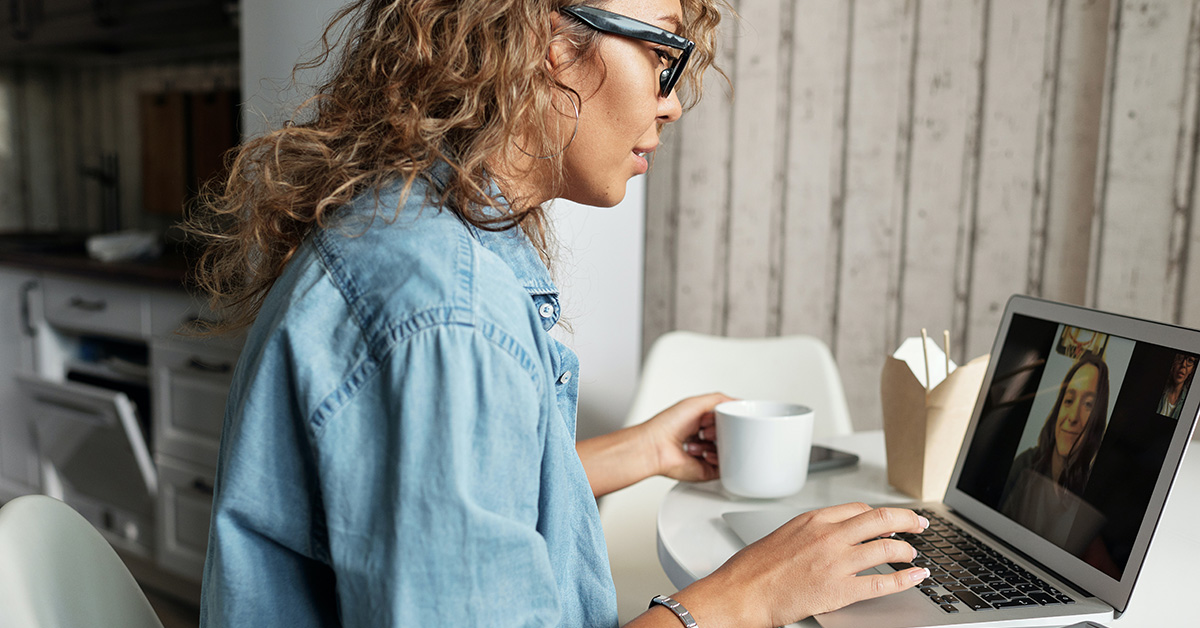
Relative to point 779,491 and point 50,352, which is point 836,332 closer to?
point 779,491

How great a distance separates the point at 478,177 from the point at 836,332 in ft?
5.52

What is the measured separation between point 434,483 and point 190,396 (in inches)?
83.8

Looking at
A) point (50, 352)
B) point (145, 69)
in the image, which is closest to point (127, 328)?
point (50, 352)

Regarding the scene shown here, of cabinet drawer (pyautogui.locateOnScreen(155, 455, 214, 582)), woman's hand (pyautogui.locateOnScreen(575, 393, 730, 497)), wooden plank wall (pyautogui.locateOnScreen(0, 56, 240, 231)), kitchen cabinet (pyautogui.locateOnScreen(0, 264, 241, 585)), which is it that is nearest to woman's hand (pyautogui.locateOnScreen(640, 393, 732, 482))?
woman's hand (pyautogui.locateOnScreen(575, 393, 730, 497))

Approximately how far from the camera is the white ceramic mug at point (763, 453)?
954 millimetres

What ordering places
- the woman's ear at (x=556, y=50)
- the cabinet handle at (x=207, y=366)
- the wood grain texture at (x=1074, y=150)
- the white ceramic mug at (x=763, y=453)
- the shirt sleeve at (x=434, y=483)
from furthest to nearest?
1. the cabinet handle at (x=207, y=366)
2. the wood grain texture at (x=1074, y=150)
3. the white ceramic mug at (x=763, y=453)
4. the woman's ear at (x=556, y=50)
5. the shirt sleeve at (x=434, y=483)

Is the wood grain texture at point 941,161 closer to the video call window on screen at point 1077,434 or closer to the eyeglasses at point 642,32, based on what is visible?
the video call window on screen at point 1077,434

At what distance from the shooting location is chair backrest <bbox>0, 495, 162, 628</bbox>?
0.60 m

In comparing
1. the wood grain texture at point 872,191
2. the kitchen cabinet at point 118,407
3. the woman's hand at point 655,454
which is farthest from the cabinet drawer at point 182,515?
the wood grain texture at point 872,191

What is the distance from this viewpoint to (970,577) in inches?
29.5

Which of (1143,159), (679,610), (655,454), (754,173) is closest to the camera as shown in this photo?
(679,610)

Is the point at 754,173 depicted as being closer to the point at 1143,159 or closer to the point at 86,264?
the point at 1143,159

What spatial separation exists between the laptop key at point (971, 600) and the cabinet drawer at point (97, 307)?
2.37m

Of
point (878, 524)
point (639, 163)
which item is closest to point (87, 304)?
point (639, 163)
